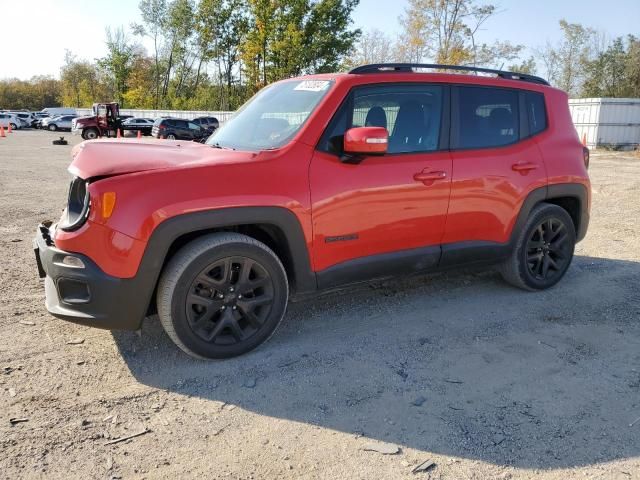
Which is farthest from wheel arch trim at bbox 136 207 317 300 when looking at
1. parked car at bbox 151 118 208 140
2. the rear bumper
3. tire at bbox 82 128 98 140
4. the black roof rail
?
tire at bbox 82 128 98 140

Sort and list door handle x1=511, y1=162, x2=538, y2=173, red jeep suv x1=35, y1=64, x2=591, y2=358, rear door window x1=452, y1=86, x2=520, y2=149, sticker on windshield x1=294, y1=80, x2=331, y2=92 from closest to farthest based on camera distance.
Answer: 1. red jeep suv x1=35, y1=64, x2=591, y2=358
2. sticker on windshield x1=294, y1=80, x2=331, y2=92
3. rear door window x1=452, y1=86, x2=520, y2=149
4. door handle x1=511, y1=162, x2=538, y2=173

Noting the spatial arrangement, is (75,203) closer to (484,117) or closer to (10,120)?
(484,117)

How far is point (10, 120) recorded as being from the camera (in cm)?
4297

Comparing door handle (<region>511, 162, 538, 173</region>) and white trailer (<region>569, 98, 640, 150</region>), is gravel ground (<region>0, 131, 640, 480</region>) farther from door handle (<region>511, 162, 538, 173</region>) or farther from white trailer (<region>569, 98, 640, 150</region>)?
white trailer (<region>569, 98, 640, 150</region>)

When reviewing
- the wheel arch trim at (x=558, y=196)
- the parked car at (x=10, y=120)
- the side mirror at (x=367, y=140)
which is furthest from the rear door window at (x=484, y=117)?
the parked car at (x=10, y=120)

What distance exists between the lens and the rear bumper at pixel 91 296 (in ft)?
9.70

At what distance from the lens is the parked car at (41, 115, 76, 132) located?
42.2 m

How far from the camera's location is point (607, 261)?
578 centimetres

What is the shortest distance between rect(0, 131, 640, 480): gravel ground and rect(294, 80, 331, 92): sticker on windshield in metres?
1.70

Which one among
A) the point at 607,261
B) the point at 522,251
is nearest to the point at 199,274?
the point at 522,251

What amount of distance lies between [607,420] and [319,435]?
60.7 inches

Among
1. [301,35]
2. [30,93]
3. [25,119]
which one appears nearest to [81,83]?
[30,93]

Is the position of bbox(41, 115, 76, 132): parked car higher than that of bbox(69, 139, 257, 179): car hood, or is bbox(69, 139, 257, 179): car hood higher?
bbox(41, 115, 76, 132): parked car

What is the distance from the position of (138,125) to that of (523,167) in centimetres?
3278
